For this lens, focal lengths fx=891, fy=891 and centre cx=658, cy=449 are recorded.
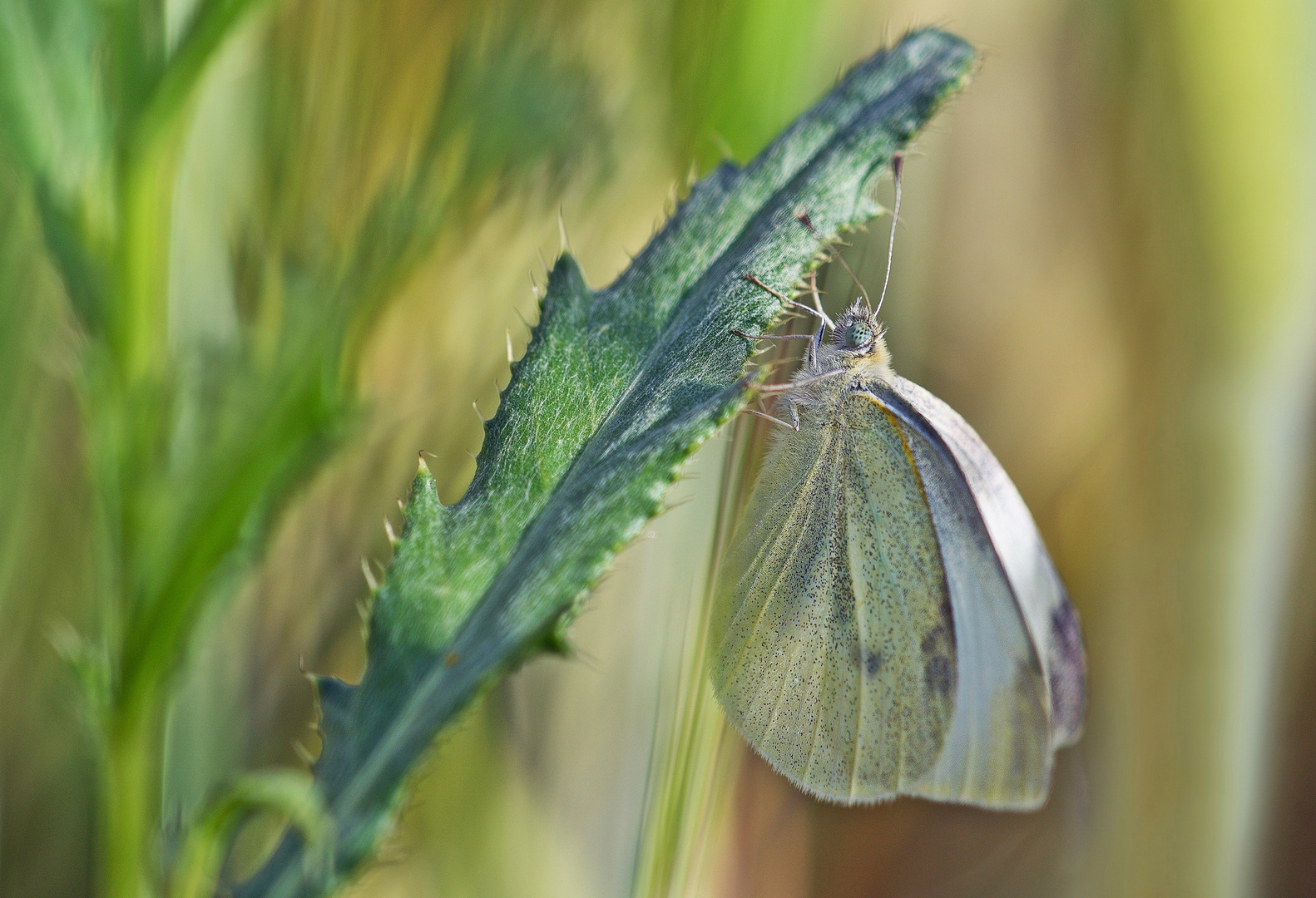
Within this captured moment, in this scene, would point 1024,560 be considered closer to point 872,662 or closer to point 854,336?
point 872,662

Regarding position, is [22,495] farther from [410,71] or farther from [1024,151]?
[1024,151]

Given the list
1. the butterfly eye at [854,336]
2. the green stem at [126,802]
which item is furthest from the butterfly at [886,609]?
the green stem at [126,802]

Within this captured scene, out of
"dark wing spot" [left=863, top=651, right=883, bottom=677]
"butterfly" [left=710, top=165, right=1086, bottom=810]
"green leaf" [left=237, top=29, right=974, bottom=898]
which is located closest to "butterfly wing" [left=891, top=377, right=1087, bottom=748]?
"butterfly" [left=710, top=165, right=1086, bottom=810]

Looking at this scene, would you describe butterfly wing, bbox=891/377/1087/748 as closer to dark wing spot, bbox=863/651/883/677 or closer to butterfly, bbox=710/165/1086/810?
butterfly, bbox=710/165/1086/810

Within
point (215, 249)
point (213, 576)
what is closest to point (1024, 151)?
point (215, 249)

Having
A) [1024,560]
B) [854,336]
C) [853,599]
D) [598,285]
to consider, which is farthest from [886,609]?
[598,285]

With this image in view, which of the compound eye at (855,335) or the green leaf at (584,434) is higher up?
the compound eye at (855,335)

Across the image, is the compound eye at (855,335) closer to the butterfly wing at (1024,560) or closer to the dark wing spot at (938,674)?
the butterfly wing at (1024,560)
